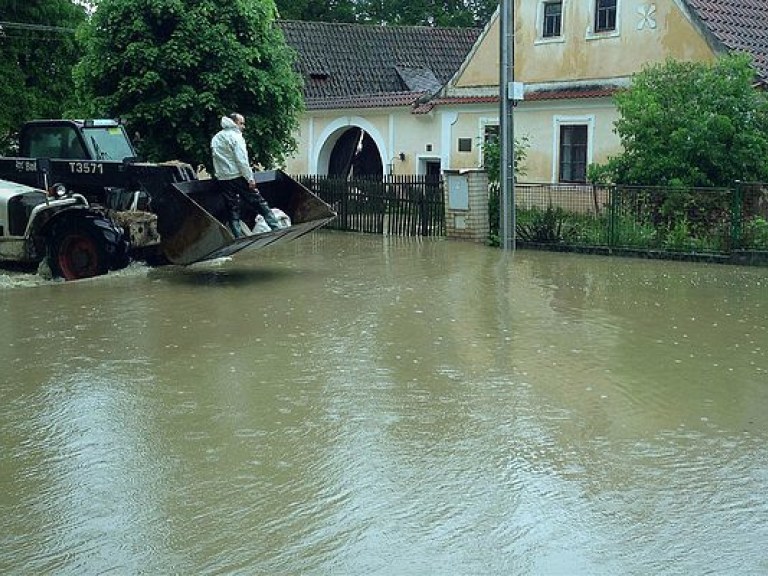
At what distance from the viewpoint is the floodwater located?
214 inches

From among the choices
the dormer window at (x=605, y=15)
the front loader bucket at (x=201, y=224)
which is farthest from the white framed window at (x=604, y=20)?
the front loader bucket at (x=201, y=224)

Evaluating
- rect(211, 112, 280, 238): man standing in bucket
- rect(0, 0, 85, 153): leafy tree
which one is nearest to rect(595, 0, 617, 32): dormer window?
rect(211, 112, 280, 238): man standing in bucket

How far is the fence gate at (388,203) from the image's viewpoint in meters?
22.6

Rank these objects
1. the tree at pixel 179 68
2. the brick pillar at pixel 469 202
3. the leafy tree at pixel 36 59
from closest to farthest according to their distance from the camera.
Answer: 1. the tree at pixel 179 68
2. the brick pillar at pixel 469 202
3. the leafy tree at pixel 36 59

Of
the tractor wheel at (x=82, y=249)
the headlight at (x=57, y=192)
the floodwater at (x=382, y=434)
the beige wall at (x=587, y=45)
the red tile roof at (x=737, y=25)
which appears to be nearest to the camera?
the floodwater at (x=382, y=434)

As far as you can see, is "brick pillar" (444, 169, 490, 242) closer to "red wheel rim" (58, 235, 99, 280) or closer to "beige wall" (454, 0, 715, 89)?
"beige wall" (454, 0, 715, 89)

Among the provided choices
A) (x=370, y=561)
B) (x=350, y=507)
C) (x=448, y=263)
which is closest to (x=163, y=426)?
(x=350, y=507)

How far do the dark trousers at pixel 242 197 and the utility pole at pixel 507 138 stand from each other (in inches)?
246

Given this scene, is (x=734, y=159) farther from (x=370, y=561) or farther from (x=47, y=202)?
(x=370, y=561)

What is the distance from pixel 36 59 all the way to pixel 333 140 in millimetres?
10465

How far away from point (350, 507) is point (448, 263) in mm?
11831

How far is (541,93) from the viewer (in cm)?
2695

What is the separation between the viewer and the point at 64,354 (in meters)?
10.0

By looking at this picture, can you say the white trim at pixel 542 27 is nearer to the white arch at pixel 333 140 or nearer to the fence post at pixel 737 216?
the white arch at pixel 333 140
